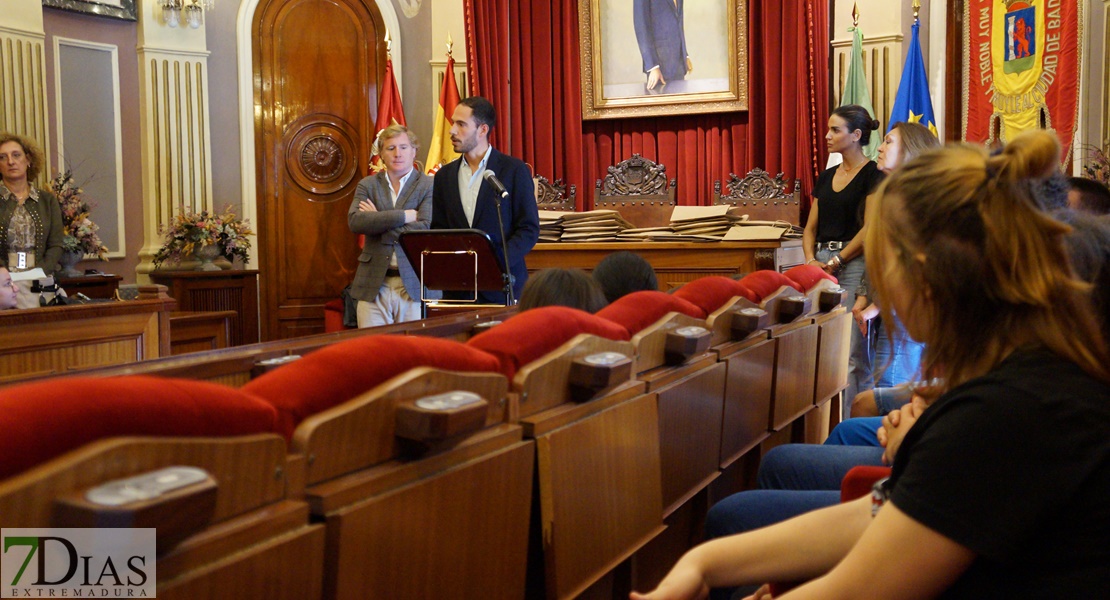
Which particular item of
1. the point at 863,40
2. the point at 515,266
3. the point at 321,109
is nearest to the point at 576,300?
the point at 515,266

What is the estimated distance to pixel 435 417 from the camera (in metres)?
1.06

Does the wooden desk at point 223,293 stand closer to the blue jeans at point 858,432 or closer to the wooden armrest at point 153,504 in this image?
the blue jeans at point 858,432

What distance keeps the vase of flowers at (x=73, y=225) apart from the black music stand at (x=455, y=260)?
3.01m

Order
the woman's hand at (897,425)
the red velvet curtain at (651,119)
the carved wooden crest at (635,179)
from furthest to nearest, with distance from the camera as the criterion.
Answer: the carved wooden crest at (635,179) → the red velvet curtain at (651,119) → the woman's hand at (897,425)

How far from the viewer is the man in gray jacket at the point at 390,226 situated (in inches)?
165

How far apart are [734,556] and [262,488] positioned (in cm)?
59

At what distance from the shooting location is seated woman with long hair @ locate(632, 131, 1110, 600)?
2.86 ft

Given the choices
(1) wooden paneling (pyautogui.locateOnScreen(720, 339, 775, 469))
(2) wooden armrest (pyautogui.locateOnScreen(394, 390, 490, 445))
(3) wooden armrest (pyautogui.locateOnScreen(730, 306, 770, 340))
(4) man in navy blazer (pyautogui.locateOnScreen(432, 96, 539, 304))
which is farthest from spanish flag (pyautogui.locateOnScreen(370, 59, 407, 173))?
(2) wooden armrest (pyautogui.locateOnScreen(394, 390, 490, 445))

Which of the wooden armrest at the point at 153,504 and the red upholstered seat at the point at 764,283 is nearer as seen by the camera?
the wooden armrest at the point at 153,504

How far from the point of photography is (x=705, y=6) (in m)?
6.59

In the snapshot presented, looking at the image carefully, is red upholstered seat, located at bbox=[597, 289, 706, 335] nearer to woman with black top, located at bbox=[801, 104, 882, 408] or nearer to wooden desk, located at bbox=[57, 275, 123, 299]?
woman with black top, located at bbox=[801, 104, 882, 408]

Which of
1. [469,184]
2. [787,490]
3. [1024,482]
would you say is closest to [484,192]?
[469,184]

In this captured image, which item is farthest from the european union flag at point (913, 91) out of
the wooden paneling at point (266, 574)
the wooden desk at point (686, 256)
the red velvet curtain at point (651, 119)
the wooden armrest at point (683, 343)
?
the wooden paneling at point (266, 574)

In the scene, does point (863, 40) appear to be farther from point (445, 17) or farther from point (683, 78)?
point (445, 17)
